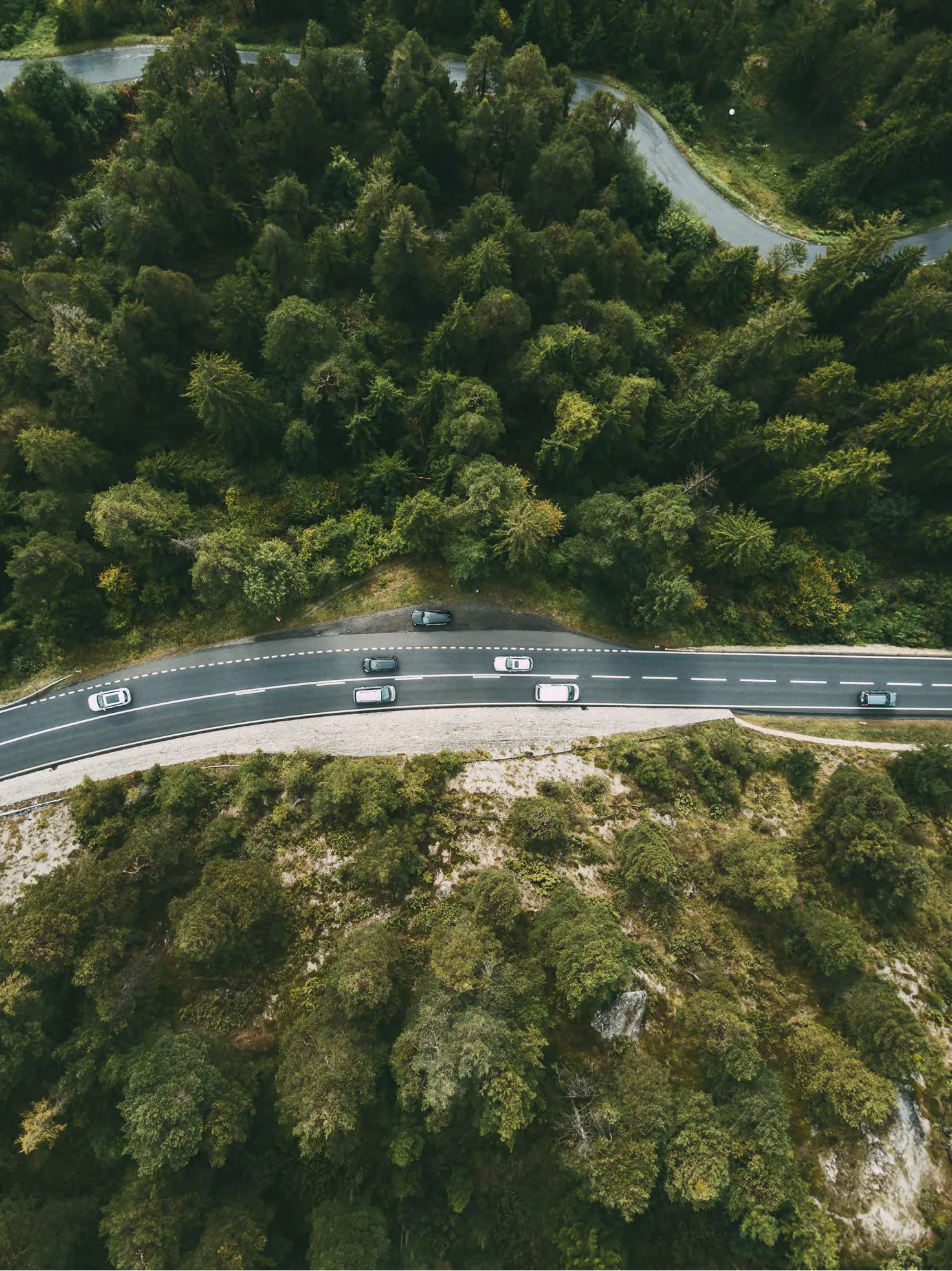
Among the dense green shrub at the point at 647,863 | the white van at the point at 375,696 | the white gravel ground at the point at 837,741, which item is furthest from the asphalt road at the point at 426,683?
the dense green shrub at the point at 647,863

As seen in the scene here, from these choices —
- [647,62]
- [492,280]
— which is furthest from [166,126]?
[647,62]

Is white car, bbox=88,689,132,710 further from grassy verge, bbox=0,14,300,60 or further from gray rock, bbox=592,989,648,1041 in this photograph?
grassy verge, bbox=0,14,300,60

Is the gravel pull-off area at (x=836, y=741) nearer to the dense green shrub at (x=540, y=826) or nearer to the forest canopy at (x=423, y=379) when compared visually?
the forest canopy at (x=423, y=379)

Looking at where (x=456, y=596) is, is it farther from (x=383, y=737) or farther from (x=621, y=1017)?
(x=621, y=1017)

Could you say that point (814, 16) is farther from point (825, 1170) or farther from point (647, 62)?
point (825, 1170)

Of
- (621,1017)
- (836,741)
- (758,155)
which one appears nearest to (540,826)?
(621,1017)

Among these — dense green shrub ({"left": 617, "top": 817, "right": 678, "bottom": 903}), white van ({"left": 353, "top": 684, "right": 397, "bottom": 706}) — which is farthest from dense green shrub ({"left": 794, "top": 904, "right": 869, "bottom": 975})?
white van ({"left": 353, "top": 684, "right": 397, "bottom": 706})
